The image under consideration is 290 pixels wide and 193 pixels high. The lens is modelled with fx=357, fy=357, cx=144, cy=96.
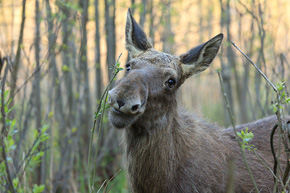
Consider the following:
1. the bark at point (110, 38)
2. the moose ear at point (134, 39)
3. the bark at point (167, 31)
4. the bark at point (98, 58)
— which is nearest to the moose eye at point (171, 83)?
the moose ear at point (134, 39)

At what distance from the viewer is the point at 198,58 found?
5695mm

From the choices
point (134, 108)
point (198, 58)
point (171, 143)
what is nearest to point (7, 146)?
point (134, 108)

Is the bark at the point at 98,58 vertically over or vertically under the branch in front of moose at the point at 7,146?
over

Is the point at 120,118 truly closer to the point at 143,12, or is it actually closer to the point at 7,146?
the point at 7,146

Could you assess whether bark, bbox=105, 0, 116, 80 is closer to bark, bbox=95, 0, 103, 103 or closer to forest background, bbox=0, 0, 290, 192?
forest background, bbox=0, 0, 290, 192

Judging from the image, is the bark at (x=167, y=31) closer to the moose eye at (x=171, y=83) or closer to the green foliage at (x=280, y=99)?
the moose eye at (x=171, y=83)

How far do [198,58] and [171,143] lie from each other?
56.8 inches

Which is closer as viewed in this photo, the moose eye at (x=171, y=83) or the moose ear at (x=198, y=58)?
the moose eye at (x=171, y=83)

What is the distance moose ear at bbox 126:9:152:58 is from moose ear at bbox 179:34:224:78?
713 millimetres

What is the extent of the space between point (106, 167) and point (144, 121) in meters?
6.25

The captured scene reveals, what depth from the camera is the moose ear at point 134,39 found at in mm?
6020

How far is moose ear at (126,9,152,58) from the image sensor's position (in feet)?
19.7

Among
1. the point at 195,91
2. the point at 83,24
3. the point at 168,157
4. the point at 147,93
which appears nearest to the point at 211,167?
the point at 168,157

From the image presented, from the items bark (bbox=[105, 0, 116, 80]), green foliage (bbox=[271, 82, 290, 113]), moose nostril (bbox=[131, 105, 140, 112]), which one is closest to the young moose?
moose nostril (bbox=[131, 105, 140, 112])
